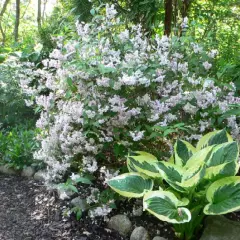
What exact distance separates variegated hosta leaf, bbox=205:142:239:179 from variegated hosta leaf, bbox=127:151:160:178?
32 cm

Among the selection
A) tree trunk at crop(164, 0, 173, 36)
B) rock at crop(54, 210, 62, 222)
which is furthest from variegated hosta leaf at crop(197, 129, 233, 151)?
tree trunk at crop(164, 0, 173, 36)

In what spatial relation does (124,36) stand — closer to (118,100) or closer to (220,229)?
(118,100)

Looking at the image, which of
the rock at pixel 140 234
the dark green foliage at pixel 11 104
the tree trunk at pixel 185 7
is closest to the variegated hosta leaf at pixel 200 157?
the rock at pixel 140 234

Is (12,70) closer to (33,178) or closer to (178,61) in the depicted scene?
(33,178)

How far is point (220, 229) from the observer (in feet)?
7.13

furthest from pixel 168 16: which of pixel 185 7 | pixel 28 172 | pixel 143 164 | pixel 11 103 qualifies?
pixel 143 164

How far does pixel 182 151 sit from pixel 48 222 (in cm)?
105

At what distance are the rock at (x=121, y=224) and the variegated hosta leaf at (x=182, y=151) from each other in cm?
53

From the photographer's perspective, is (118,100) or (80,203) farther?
(80,203)

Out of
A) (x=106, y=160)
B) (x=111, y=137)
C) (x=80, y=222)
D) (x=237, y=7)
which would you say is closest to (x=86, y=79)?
(x=111, y=137)

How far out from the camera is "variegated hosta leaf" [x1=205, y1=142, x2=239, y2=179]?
2.01 metres

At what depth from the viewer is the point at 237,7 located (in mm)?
6125

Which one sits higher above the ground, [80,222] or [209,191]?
[209,191]

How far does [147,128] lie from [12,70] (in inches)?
102
